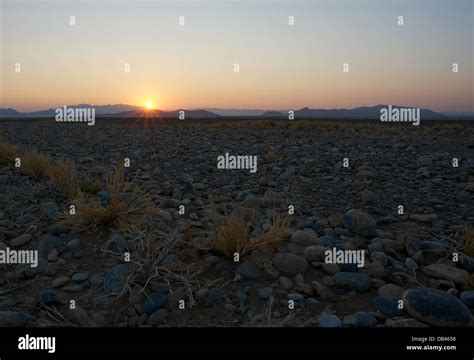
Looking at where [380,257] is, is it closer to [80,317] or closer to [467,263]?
[467,263]

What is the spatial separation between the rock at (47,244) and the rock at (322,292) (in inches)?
85.7

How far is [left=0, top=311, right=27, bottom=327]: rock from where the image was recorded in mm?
2598

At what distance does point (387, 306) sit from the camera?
2725 mm

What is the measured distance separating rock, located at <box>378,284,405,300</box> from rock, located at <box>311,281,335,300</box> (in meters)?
0.34

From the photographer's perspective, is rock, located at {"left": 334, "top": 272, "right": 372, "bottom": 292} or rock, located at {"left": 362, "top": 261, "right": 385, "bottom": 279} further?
rock, located at {"left": 362, "top": 261, "right": 385, "bottom": 279}

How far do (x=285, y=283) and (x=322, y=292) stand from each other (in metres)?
0.28

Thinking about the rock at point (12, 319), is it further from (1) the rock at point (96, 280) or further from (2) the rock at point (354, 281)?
(2) the rock at point (354, 281)


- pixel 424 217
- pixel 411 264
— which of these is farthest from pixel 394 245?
pixel 424 217

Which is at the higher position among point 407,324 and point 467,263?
point 467,263

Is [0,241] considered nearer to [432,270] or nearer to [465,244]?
[432,270]

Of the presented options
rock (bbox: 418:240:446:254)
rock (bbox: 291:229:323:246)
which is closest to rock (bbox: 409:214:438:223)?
rock (bbox: 418:240:446:254)

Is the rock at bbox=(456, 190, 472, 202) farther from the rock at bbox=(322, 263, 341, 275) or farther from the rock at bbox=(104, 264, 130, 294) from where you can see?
the rock at bbox=(104, 264, 130, 294)

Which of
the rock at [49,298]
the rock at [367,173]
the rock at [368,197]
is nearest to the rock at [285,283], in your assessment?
the rock at [49,298]

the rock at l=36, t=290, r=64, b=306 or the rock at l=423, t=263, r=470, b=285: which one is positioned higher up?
the rock at l=423, t=263, r=470, b=285
